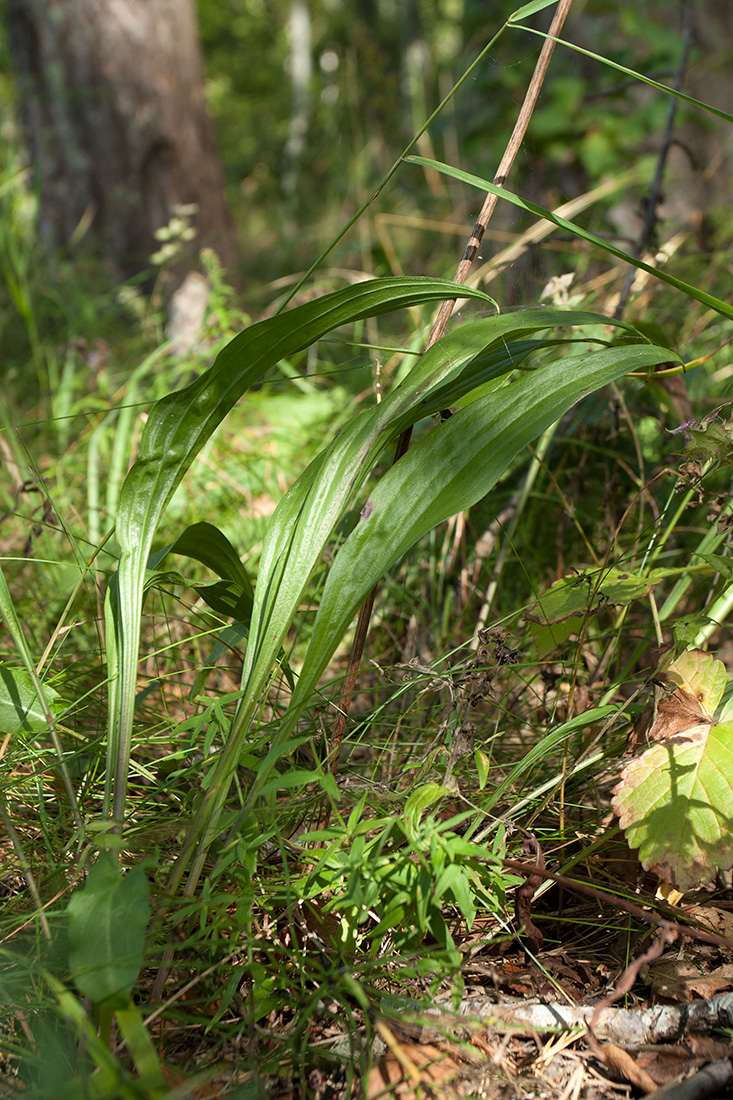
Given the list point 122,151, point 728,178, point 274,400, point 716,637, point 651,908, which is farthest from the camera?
point 728,178

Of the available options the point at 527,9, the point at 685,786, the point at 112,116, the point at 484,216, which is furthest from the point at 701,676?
the point at 112,116

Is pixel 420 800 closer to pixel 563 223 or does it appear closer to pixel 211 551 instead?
A: pixel 211 551

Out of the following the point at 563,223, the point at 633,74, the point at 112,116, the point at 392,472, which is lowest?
the point at 392,472

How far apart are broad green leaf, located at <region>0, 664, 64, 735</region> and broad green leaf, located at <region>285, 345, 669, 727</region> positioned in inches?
14.3

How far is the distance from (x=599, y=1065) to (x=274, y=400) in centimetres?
190

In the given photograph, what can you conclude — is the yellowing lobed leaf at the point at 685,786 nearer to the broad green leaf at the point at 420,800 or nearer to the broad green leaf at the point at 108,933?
the broad green leaf at the point at 420,800

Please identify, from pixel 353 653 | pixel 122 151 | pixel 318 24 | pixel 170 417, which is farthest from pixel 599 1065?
pixel 318 24

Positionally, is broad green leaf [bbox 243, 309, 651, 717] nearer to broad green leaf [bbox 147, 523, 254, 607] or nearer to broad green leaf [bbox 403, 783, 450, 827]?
broad green leaf [bbox 147, 523, 254, 607]

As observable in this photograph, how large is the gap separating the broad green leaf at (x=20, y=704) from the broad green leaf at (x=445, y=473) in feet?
1.19

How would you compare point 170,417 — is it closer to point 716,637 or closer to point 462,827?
point 462,827

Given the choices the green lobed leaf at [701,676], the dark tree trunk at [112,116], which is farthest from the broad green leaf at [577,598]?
the dark tree trunk at [112,116]

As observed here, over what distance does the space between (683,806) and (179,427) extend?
75 cm

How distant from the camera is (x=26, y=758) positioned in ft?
3.15

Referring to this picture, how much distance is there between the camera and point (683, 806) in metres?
0.85
